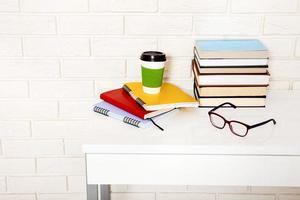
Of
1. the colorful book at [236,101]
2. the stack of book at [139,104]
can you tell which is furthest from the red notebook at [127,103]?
the colorful book at [236,101]

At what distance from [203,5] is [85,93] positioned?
47 centimetres

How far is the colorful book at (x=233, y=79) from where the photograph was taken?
4.31 ft

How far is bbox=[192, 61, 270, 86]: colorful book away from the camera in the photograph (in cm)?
131

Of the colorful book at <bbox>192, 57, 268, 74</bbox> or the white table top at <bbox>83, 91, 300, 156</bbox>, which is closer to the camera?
the white table top at <bbox>83, 91, 300, 156</bbox>

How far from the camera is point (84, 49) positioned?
4.88 ft

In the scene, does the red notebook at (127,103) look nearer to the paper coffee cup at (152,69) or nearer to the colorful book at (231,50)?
the paper coffee cup at (152,69)

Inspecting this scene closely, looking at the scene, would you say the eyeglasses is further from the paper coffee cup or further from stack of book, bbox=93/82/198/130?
the paper coffee cup

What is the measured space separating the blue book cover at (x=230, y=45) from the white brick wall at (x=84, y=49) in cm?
5

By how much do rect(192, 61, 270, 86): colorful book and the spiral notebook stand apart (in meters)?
0.21

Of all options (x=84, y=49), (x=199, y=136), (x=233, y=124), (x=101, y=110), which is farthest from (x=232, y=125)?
(x=84, y=49)

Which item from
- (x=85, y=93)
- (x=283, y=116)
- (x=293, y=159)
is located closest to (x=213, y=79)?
(x=283, y=116)

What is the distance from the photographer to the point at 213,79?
4.31 ft

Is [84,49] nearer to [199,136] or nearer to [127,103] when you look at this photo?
[127,103]

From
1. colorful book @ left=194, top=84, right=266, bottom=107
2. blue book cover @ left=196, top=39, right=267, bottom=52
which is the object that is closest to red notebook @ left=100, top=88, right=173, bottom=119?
colorful book @ left=194, top=84, right=266, bottom=107
